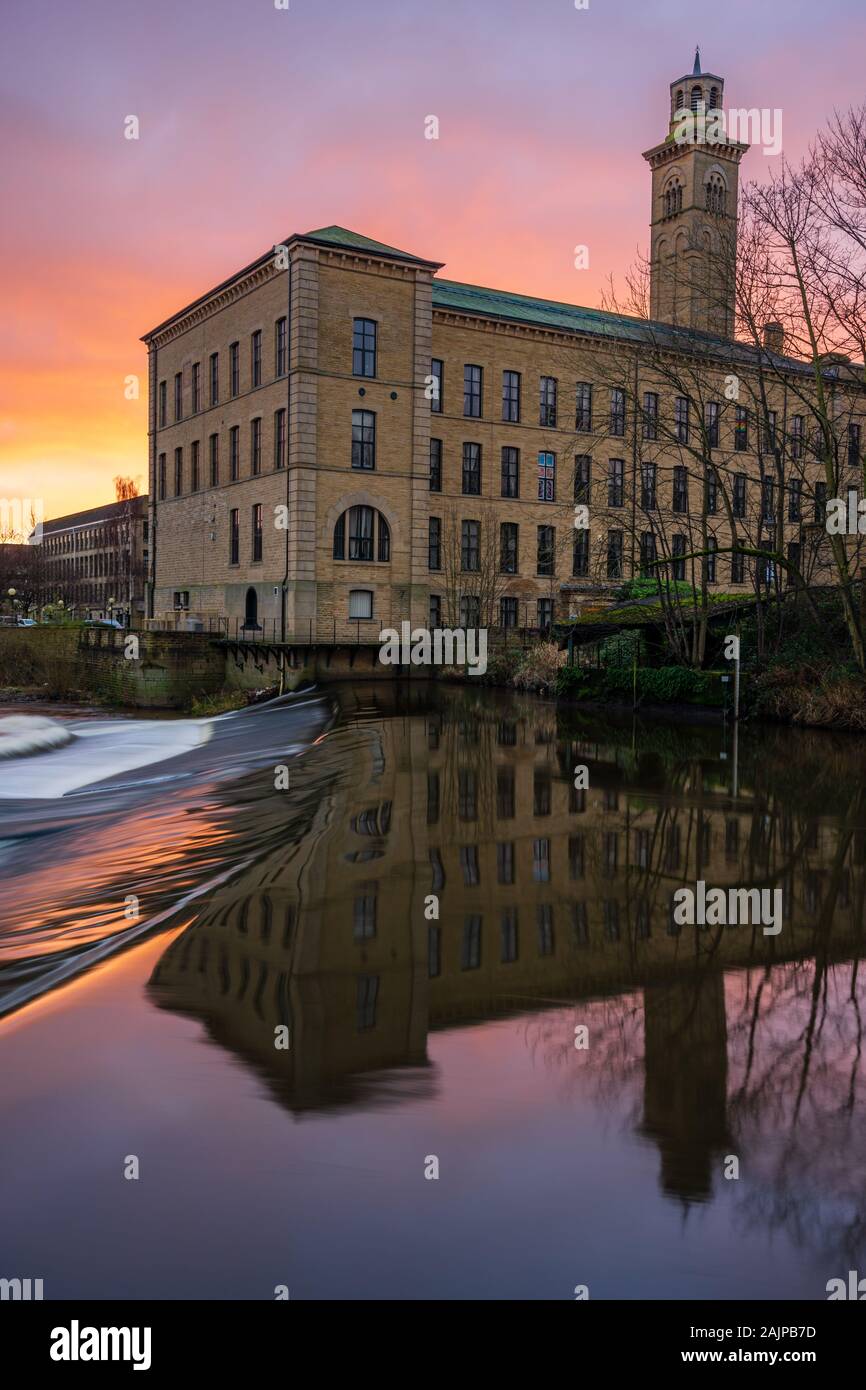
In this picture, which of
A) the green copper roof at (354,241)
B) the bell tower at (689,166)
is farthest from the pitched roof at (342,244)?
the bell tower at (689,166)

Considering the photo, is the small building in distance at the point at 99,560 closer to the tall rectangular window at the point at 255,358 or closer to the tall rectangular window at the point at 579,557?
the tall rectangular window at the point at 255,358

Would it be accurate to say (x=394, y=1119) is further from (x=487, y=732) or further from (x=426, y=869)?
(x=487, y=732)

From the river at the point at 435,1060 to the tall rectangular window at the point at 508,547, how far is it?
3490cm

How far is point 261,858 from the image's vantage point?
33.9 feet

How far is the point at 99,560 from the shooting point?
119750 mm

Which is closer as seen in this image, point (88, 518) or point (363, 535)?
point (363, 535)

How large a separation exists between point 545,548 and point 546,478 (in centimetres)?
333

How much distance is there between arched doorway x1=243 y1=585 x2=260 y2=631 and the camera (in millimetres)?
40969

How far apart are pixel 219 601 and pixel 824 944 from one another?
3930 cm

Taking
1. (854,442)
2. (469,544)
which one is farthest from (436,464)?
(854,442)

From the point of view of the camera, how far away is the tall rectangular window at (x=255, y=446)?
138ft

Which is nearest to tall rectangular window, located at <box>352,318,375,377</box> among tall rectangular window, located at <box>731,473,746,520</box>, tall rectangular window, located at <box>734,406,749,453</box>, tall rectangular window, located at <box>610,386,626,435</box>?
tall rectangular window, located at <box>610,386,626,435</box>

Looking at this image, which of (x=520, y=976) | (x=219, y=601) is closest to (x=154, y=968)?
(x=520, y=976)

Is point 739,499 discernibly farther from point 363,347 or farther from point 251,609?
point 251,609
